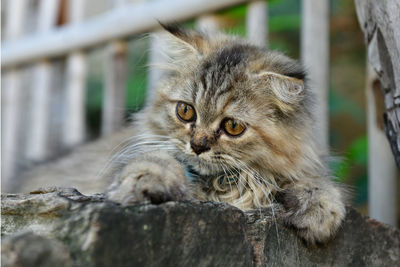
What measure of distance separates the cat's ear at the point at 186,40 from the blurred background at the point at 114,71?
1.55 feet

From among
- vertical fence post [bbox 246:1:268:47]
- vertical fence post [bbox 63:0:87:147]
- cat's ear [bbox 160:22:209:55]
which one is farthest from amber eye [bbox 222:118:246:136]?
vertical fence post [bbox 63:0:87:147]

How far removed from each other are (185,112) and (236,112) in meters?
0.24

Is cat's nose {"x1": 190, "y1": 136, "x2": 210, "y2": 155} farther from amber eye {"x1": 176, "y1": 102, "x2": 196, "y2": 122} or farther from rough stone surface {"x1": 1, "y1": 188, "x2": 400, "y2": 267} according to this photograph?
rough stone surface {"x1": 1, "y1": 188, "x2": 400, "y2": 267}

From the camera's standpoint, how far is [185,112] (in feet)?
7.00

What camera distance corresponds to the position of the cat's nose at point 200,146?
6.35ft

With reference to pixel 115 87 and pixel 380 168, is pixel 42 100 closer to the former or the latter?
pixel 115 87

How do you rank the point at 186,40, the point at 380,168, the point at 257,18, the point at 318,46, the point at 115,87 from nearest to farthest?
the point at 186,40, the point at 380,168, the point at 318,46, the point at 257,18, the point at 115,87

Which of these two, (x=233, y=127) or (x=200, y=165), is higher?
(x=233, y=127)

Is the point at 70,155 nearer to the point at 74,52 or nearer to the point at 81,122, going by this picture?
the point at 81,122

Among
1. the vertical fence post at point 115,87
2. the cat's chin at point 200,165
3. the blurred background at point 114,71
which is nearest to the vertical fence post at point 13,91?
the blurred background at point 114,71

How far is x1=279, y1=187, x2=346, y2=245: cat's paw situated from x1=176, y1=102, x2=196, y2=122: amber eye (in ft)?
1.74

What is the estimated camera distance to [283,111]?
2170 millimetres

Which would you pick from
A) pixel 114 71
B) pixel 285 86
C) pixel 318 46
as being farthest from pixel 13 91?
pixel 285 86

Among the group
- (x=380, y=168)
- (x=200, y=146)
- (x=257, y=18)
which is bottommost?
(x=380, y=168)
